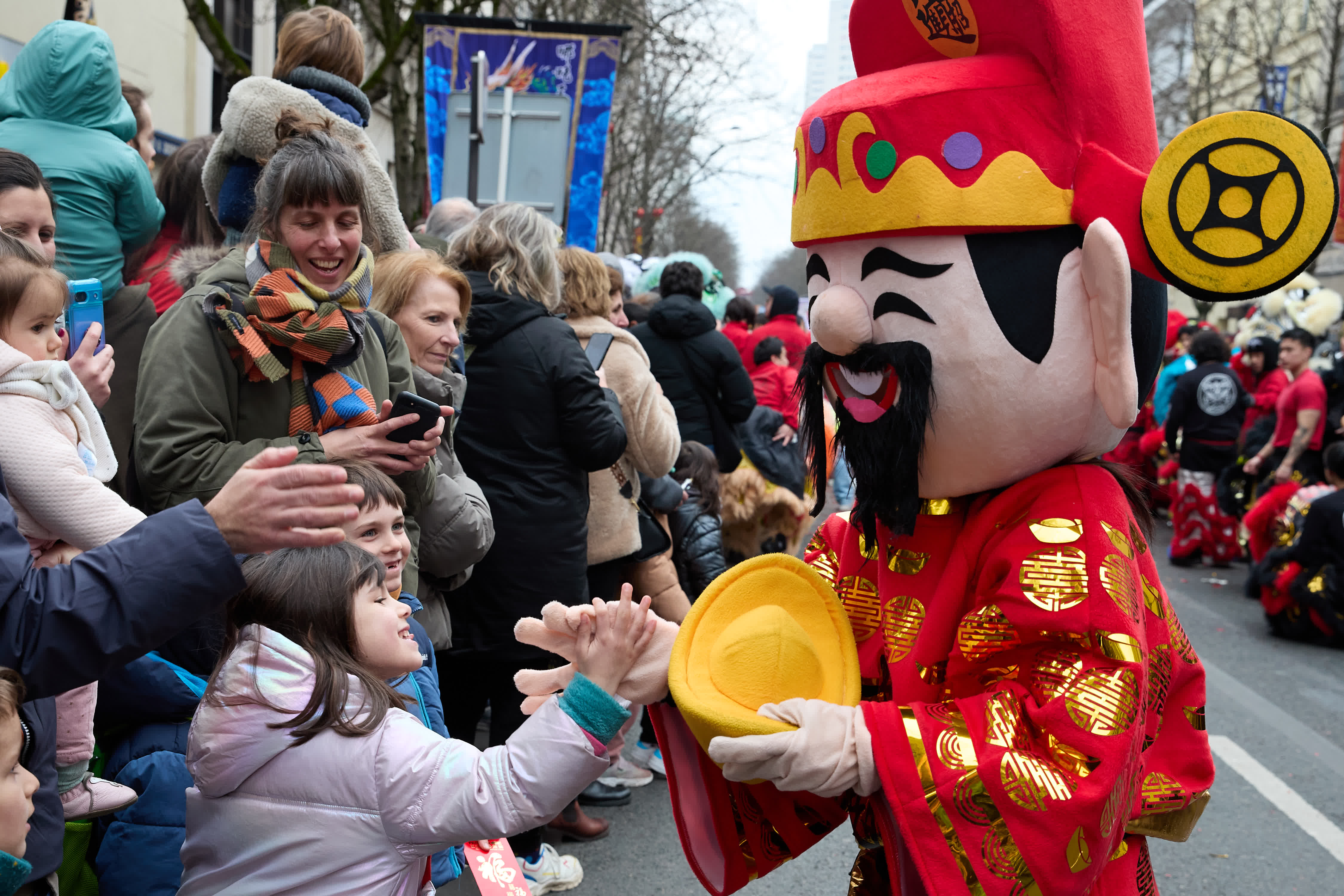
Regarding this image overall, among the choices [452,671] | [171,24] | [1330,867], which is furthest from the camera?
[171,24]

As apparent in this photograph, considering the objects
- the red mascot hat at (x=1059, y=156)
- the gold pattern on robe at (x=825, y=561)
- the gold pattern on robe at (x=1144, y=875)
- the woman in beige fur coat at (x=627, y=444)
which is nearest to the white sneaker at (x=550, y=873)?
Result: the woman in beige fur coat at (x=627, y=444)

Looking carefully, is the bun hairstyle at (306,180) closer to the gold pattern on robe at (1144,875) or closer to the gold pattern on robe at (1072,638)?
the gold pattern on robe at (1072,638)

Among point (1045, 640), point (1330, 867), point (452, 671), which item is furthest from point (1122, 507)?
point (1330, 867)

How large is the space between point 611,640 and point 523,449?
196 cm

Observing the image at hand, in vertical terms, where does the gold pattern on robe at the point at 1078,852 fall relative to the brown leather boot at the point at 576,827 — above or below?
above

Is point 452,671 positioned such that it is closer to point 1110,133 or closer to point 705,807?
point 705,807

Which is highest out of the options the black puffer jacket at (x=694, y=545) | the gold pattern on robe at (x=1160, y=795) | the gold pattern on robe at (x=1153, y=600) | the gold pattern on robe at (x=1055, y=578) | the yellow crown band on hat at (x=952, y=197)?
the yellow crown band on hat at (x=952, y=197)

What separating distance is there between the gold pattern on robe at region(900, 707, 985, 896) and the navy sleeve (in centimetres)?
103

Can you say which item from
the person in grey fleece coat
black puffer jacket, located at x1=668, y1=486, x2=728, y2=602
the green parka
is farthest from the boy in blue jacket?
black puffer jacket, located at x1=668, y1=486, x2=728, y2=602

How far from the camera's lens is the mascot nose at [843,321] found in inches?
75.7

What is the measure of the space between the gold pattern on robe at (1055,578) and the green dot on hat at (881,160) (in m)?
0.65

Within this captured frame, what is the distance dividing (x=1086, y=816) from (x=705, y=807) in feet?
A: 2.24

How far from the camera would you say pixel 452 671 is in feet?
12.4

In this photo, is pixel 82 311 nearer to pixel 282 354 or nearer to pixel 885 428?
pixel 282 354
